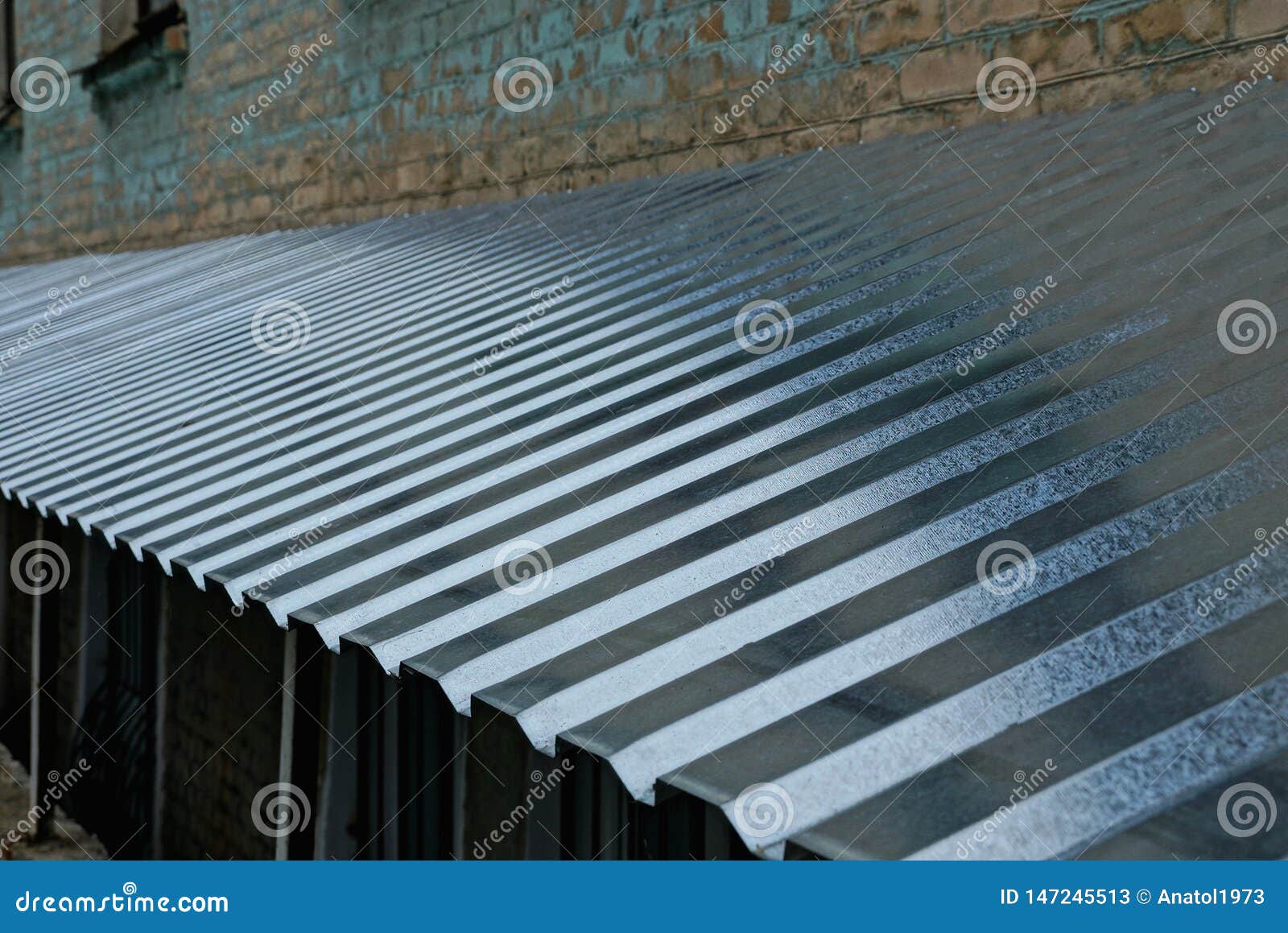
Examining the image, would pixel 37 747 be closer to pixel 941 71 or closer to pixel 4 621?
pixel 4 621

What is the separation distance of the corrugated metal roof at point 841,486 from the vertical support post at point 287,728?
2.81 ft

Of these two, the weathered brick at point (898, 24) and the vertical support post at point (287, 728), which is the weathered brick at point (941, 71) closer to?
the weathered brick at point (898, 24)

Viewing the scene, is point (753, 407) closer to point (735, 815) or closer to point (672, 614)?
point (672, 614)

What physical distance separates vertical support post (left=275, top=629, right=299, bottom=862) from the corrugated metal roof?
856 mm

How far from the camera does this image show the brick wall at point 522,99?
4.73m

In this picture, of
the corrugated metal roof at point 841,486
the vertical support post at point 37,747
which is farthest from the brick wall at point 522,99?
the vertical support post at point 37,747

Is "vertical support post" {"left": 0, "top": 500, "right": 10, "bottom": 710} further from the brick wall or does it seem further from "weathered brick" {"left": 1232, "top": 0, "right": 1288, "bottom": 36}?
"weathered brick" {"left": 1232, "top": 0, "right": 1288, "bottom": 36}

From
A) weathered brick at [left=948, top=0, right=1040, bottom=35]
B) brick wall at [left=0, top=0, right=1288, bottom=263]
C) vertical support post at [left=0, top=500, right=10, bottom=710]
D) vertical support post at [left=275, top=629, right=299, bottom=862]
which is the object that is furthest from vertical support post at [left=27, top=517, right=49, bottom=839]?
weathered brick at [left=948, top=0, right=1040, bottom=35]

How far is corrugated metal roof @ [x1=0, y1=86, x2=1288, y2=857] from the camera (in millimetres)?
1657

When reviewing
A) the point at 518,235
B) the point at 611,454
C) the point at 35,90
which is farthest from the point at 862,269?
the point at 35,90

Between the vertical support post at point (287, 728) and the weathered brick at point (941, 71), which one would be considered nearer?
the vertical support post at point (287, 728)

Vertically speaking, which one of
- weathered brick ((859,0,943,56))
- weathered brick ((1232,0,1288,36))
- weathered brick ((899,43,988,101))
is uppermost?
weathered brick ((859,0,943,56))

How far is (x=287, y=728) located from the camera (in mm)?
4387

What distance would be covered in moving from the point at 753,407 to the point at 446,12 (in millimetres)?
6088
